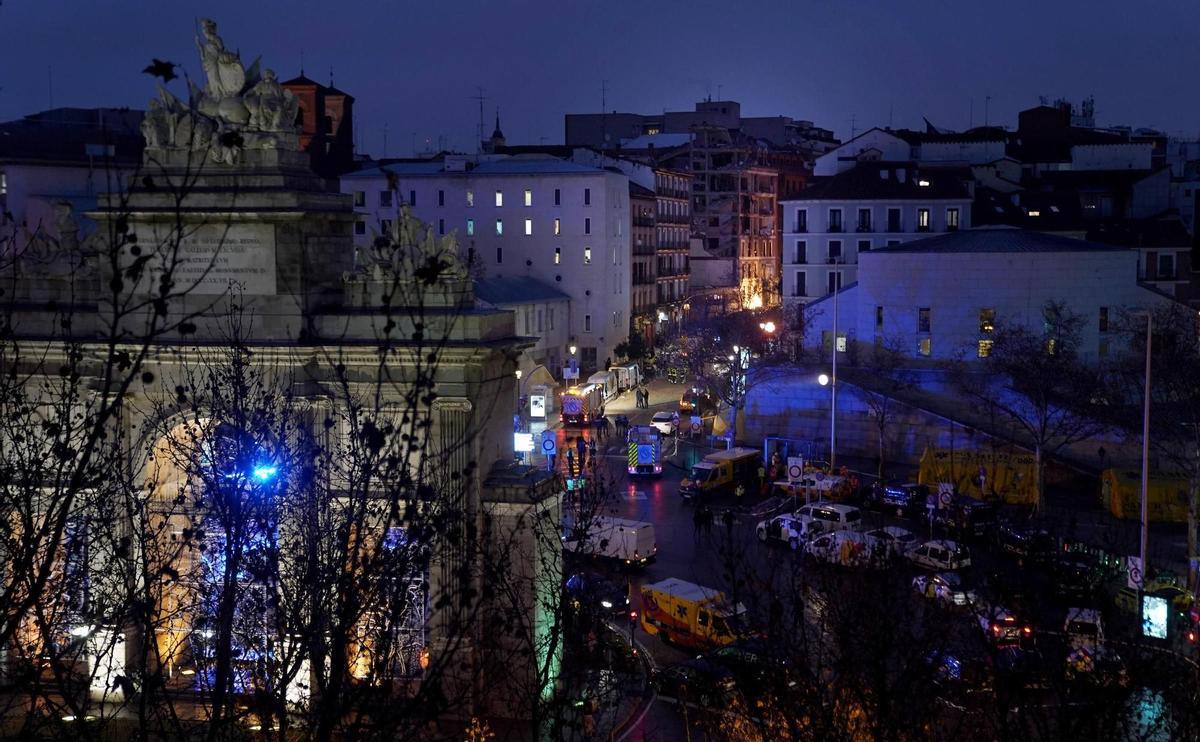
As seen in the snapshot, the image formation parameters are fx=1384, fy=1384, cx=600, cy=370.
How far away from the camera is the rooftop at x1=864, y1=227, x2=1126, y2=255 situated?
56875 mm

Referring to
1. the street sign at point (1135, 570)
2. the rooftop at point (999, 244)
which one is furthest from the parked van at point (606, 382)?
the street sign at point (1135, 570)

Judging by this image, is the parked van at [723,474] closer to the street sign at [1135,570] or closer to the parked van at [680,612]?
the parked van at [680,612]

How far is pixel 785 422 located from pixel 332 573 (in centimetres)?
4045

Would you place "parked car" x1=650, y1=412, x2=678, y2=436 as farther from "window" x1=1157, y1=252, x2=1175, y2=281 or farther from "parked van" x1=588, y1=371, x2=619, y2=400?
"window" x1=1157, y1=252, x2=1175, y2=281

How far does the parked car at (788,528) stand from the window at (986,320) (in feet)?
71.2

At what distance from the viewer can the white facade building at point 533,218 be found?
77250 mm

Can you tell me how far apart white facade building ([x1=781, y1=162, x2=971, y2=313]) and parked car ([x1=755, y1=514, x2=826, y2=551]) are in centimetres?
3757

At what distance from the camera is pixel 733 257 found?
105938 mm

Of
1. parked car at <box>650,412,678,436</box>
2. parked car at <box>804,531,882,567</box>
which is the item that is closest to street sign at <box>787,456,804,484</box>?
parked car at <box>804,531,882,567</box>

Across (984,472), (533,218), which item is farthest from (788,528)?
(533,218)

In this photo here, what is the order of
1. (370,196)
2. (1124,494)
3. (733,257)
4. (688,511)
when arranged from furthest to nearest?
(733,257), (370,196), (688,511), (1124,494)

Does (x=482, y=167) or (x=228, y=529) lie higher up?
(x=482, y=167)

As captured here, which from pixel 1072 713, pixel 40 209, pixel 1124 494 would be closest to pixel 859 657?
pixel 1072 713

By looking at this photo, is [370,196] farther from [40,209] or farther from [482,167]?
[40,209]
